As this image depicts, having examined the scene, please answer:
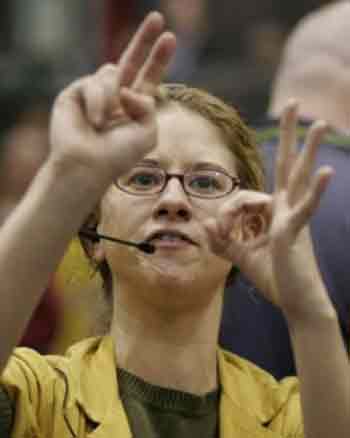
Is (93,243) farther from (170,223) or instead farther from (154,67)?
(154,67)

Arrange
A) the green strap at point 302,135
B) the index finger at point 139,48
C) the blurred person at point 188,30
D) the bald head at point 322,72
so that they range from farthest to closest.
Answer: the blurred person at point 188,30 → the bald head at point 322,72 → the green strap at point 302,135 → the index finger at point 139,48

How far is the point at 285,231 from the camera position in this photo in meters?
2.32

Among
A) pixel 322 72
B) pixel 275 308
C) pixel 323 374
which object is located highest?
pixel 322 72

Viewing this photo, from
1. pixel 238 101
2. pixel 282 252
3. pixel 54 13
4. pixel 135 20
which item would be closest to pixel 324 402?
pixel 282 252

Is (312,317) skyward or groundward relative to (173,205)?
groundward

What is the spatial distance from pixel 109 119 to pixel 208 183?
0.41 meters

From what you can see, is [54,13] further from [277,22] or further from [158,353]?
[158,353]

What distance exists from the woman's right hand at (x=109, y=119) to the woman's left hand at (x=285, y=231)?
0.65 feet

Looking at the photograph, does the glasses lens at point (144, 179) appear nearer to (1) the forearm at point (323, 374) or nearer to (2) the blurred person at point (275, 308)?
(1) the forearm at point (323, 374)

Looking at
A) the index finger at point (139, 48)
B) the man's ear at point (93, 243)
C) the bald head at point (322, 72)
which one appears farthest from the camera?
the bald head at point (322, 72)

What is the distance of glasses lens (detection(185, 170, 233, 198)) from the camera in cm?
265

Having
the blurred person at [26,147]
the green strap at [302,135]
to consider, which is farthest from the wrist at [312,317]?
the blurred person at [26,147]

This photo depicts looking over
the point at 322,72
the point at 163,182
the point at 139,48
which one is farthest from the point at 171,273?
the point at 322,72

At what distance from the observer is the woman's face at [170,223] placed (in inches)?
103
